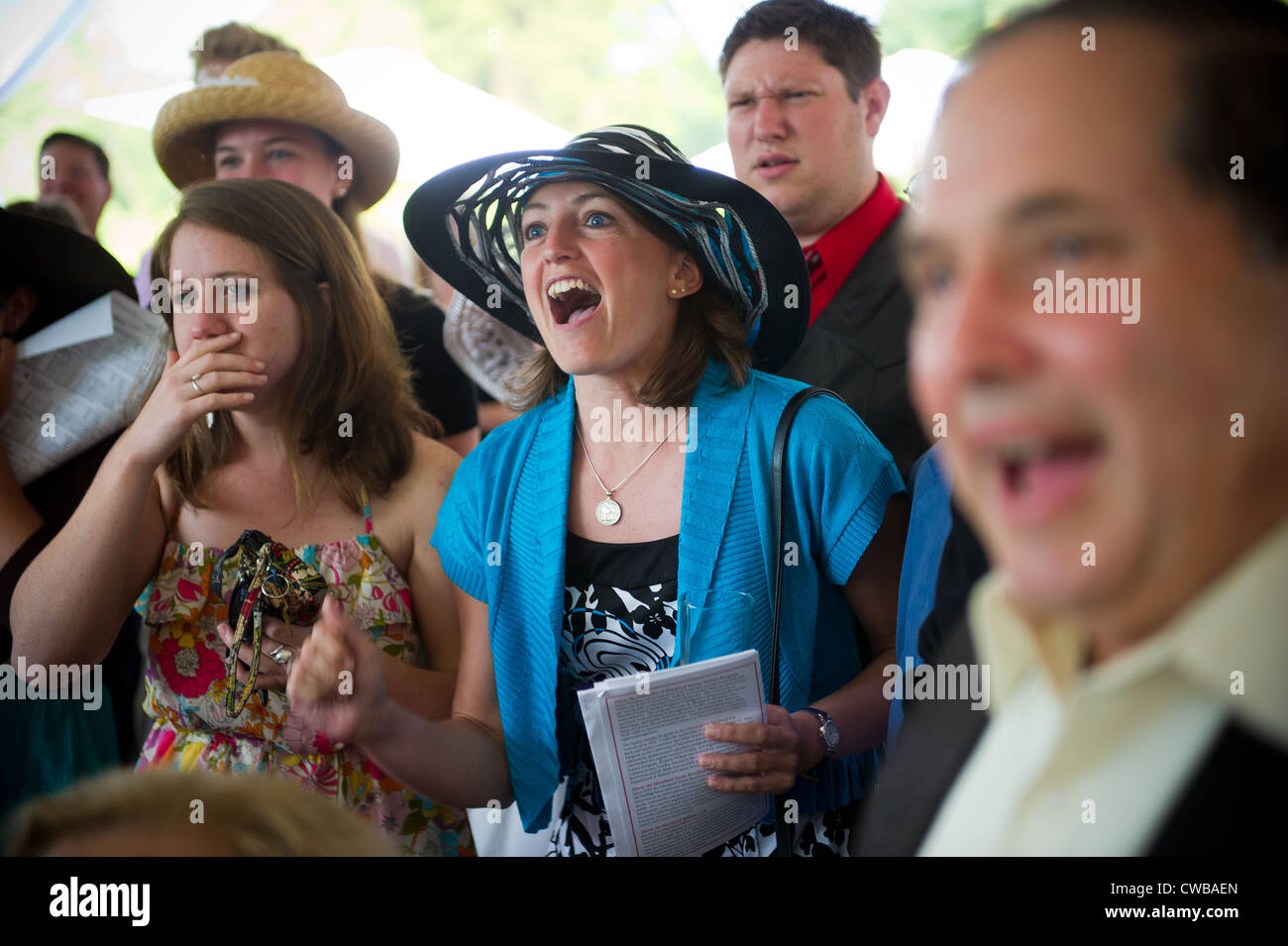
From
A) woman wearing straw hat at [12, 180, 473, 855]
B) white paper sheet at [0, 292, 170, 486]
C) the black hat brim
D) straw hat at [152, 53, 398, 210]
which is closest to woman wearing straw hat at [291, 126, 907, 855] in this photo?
woman wearing straw hat at [12, 180, 473, 855]

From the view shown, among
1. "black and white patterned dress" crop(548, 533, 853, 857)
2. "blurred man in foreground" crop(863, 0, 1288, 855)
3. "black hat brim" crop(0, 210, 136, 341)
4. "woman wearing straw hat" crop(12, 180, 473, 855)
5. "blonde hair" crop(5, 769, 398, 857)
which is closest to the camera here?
"blurred man in foreground" crop(863, 0, 1288, 855)

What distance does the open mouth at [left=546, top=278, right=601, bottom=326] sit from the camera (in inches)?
54.0

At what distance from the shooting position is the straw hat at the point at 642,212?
137 centimetres

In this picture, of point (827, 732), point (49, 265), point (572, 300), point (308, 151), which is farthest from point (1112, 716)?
point (49, 265)

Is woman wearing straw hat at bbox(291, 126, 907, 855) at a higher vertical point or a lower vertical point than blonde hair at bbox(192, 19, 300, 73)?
lower

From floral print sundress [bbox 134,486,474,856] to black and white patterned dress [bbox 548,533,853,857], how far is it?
0.29 meters

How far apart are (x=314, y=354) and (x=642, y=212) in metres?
0.53

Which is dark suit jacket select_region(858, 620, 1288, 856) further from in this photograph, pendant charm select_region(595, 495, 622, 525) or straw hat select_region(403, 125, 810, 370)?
straw hat select_region(403, 125, 810, 370)

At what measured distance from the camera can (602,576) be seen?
1.37 m

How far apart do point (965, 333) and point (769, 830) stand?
90 centimetres

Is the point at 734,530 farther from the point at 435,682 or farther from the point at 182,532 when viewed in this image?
the point at 182,532

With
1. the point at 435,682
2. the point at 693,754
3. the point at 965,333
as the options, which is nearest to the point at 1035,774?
the point at 965,333

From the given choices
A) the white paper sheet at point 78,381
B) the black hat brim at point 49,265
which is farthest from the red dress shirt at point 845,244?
the black hat brim at point 49,265

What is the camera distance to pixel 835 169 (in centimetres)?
145
